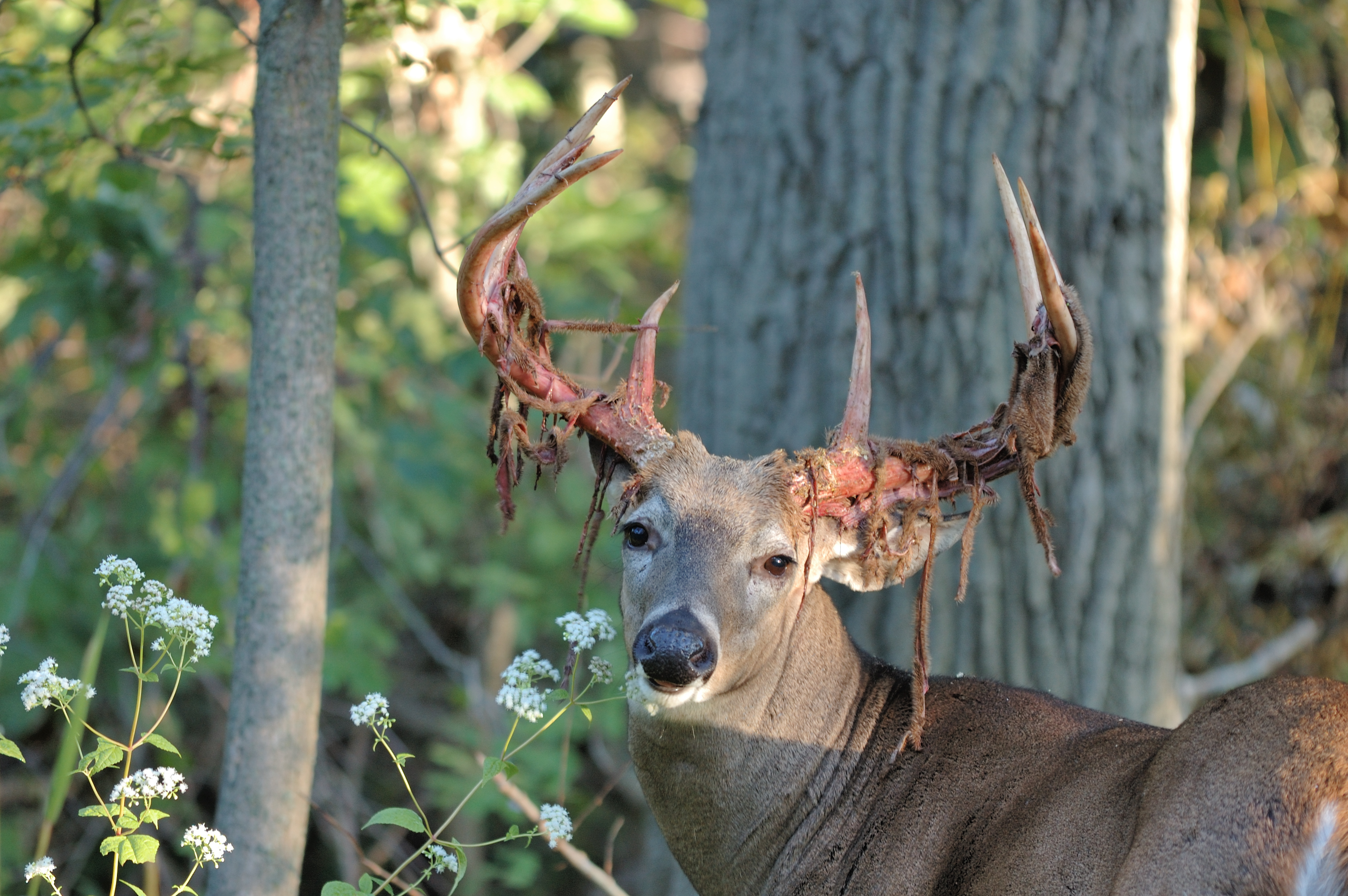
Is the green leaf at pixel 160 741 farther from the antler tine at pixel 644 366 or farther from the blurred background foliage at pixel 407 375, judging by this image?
the blurred background foliage at pixel 407 375

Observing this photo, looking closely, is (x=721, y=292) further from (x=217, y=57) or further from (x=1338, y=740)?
(x=1338, y=740)

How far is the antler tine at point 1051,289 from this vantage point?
2496mm

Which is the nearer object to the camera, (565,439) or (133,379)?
(565,439)

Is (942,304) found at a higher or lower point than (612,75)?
lower

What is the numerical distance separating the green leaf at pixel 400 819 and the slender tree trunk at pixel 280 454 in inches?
24.9

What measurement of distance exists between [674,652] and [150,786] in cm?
109

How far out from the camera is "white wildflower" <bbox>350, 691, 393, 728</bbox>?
88.8 inches

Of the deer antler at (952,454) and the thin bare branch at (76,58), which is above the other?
the thin bare branch at (76,58)

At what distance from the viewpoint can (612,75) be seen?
10.8m

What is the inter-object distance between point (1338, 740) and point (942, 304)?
2013 millimetres

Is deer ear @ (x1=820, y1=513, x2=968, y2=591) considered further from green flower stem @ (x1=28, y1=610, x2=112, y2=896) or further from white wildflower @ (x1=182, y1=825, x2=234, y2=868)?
green flower stem @ (x1=28, y1=610, x2=112, y2=896)

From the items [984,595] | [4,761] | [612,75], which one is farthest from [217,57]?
[612,75]

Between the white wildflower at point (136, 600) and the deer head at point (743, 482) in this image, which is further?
the deer head at point (743, 482)

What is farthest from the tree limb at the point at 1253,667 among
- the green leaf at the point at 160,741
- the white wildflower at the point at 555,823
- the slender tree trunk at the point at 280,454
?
the green leaf at the point at 160,741
